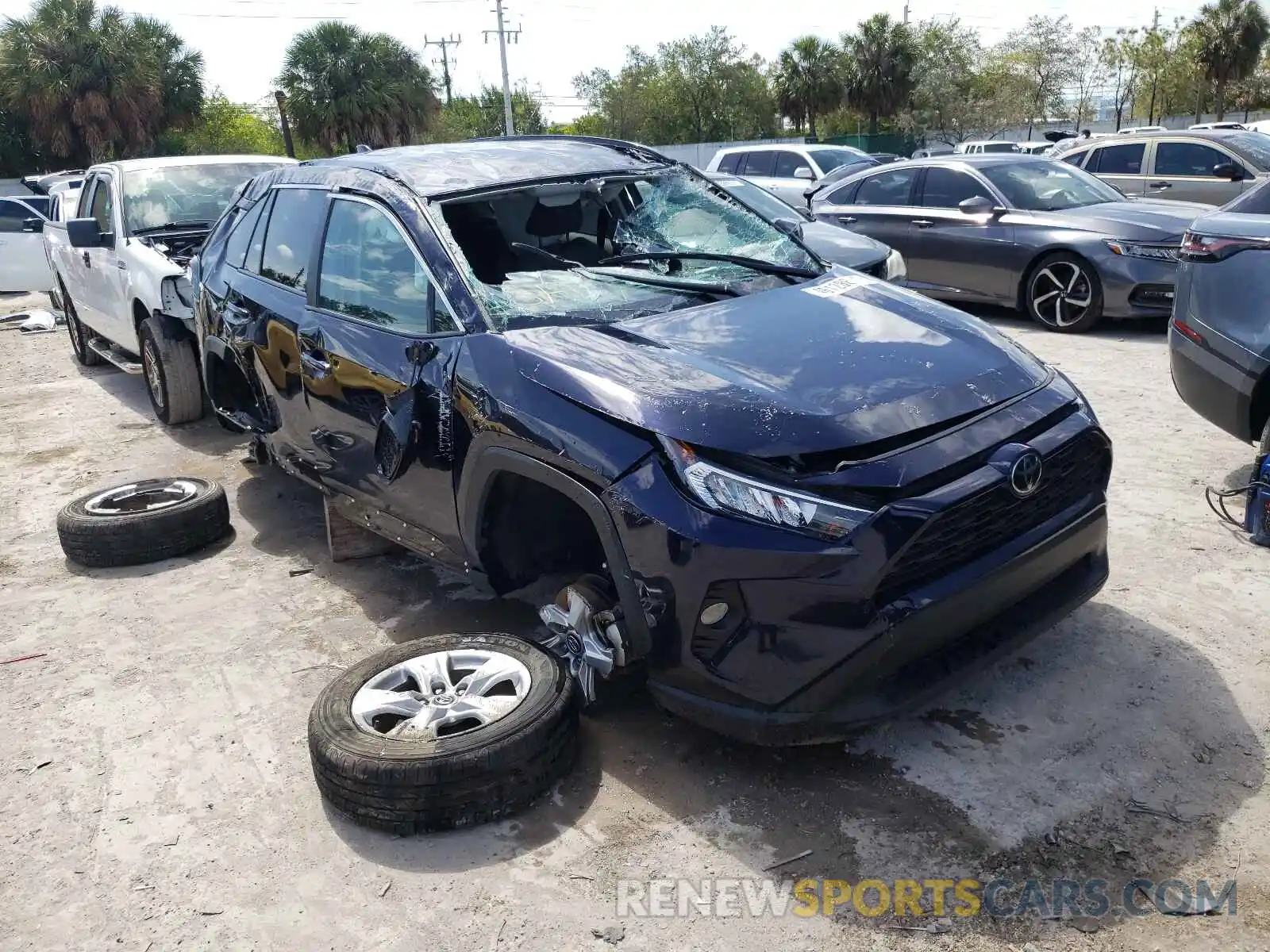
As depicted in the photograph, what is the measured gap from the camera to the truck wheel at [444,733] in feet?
9.19

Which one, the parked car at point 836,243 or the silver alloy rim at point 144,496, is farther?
the parked car at point 836,243

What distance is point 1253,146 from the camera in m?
11.0

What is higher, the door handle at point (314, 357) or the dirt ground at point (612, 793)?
the door handle at point (314, 357)

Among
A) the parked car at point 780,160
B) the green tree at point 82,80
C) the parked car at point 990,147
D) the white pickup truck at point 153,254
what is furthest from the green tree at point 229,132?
the white pickup truck at point 153,254

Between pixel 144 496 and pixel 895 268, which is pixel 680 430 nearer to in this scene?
pixel 144 496

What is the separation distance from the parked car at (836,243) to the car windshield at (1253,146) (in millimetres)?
4821

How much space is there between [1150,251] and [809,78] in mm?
43465

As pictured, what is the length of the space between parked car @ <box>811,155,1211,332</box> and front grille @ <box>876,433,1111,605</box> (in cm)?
598

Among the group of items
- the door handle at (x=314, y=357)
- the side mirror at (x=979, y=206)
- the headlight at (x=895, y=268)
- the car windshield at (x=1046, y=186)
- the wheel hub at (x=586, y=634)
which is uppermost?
the car windshield at (x=1046, y=186)

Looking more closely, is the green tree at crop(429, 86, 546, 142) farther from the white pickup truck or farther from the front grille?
the front grille

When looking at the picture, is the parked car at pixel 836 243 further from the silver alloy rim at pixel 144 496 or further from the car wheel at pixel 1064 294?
the silver alloy rim at pixel 144 496

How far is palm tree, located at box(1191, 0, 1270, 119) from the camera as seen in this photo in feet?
144

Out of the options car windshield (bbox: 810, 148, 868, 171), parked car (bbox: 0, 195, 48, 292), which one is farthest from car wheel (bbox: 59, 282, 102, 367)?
car windshield (bbox: 810, 148, 868, 171)

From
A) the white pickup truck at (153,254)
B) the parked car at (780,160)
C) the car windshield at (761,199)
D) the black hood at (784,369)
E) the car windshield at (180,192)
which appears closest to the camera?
the black hood at (784,369)
